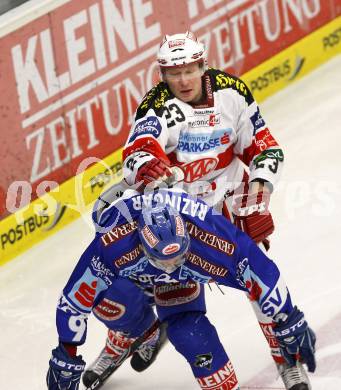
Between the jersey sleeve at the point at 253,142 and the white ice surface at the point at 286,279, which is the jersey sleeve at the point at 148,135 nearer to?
the jersey sleeve at the point at 253,142

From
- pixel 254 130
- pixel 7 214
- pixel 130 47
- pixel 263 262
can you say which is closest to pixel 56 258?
pixel 7 214

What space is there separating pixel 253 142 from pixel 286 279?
151cm

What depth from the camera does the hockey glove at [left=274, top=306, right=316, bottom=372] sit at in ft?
21.8

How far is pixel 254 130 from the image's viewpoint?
24.6 ft

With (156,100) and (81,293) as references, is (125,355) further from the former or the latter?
(156,100)

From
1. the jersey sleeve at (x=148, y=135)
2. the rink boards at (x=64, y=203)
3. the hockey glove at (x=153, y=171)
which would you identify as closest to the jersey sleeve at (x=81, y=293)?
the hockey glove at (x=153, y=171)

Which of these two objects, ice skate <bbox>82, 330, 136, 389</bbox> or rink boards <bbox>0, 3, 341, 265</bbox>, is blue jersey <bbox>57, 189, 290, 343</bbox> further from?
rink boards <bbox>0, 3, 341, 265</bbox>

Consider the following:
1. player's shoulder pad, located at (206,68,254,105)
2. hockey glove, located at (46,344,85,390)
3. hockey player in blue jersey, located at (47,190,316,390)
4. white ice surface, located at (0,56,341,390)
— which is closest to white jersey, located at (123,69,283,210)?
player's shoulder pad, located at (206,68,254,105)

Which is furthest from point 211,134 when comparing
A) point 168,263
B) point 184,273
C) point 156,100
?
point 168,263

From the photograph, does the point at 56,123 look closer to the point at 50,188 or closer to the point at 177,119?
the point at 50,188

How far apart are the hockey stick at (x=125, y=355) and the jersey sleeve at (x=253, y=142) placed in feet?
3.44

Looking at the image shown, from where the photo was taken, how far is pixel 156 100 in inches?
292

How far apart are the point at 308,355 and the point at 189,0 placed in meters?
4.91

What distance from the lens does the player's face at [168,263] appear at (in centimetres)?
646
